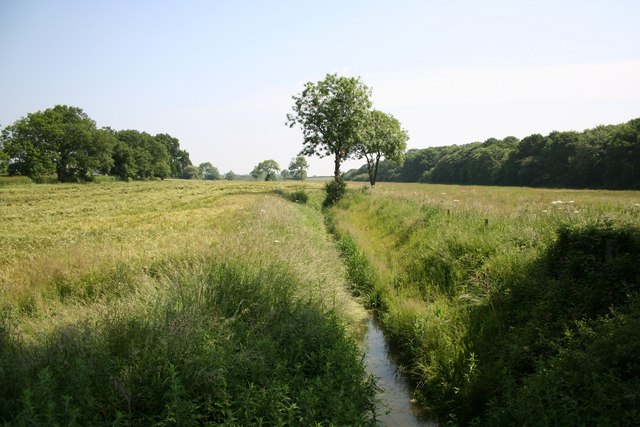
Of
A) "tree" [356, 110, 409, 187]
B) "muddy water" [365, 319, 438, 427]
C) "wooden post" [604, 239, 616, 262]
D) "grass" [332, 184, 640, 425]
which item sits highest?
"tree" [356, 110, 409, 187]

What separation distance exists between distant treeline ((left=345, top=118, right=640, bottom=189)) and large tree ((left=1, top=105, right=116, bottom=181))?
52980 mm


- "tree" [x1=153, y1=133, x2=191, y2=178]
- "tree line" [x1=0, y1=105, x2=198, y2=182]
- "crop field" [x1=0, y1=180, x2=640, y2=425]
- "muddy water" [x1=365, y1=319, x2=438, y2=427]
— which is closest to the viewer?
"crop field" [x1=0, y1=180, x2=640, y2=425]

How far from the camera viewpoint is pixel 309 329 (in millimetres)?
6051

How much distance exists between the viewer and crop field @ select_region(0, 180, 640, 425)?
4.23m

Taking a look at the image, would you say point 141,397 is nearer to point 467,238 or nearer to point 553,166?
point 467,238

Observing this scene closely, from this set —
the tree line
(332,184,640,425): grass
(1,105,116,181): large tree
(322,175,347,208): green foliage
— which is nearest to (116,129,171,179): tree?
the tree line

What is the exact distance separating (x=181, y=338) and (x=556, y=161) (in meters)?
72.5

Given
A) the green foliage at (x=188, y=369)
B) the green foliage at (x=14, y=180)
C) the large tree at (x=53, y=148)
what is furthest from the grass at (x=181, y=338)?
the large tree at (x=53, y=148)

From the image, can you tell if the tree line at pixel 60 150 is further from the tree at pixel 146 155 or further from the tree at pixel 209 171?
the tree at pixel 209 171

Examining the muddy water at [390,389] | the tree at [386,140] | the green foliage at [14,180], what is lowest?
the muddy water at [390,389]

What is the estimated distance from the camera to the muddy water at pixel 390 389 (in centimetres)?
576

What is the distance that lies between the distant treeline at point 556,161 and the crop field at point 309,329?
4426 centimetres

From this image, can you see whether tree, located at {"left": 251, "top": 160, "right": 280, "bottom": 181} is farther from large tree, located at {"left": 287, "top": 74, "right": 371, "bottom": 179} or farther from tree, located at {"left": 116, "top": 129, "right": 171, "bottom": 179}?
large tree, located at {"left": 287, "top": 74, "right": 371, "bottom": 179}

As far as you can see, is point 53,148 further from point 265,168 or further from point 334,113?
point 265,168
